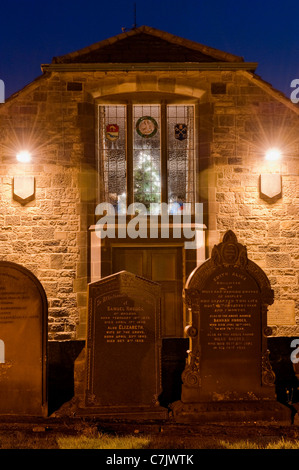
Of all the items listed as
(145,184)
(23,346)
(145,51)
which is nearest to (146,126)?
(145,184)

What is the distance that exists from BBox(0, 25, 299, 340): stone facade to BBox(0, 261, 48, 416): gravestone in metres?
3.31

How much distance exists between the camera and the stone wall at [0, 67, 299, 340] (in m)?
9.15

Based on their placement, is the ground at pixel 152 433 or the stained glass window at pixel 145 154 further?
the stained glass window at pixel 145 154

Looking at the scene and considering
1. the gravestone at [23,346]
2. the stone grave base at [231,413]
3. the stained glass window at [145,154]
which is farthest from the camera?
the stained glass window at [145,154]

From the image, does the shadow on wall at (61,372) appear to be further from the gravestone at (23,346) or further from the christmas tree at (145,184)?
the christmas tree at (145,184)

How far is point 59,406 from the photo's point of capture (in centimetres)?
608

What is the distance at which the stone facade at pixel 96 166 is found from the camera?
9.15 m

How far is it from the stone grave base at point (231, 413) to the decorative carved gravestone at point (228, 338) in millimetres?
12

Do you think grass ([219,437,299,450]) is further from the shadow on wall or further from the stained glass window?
the stained glass window

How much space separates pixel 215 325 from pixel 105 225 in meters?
3.95

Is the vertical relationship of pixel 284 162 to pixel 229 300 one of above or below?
above

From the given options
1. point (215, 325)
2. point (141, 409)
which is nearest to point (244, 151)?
point (215, 325)

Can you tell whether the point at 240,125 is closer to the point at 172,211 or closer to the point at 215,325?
the point at 172,211

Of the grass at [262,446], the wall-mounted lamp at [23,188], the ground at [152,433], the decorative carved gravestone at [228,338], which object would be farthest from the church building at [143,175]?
the grass at [262,446]
